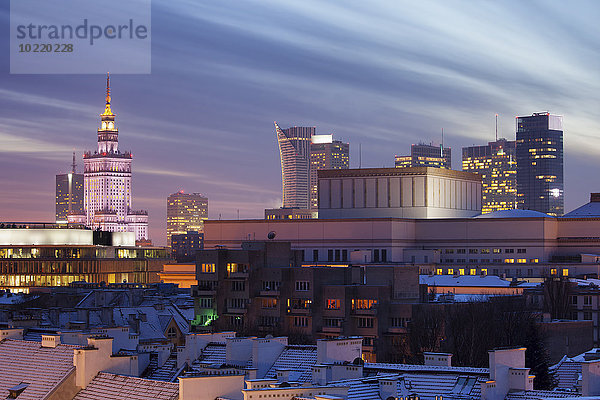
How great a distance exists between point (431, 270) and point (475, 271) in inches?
451

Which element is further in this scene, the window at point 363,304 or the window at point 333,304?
the window at point 333,304

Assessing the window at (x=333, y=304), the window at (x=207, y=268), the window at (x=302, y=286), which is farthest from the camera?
the window at (x=207, y=268)

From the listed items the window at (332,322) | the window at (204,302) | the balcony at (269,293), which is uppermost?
the balcony at (269,293)

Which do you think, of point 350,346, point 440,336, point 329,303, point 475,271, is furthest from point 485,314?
point 475,271

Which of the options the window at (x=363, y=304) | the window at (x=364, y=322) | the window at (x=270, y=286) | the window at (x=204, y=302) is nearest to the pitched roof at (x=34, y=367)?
the window at (x=364, y=322)

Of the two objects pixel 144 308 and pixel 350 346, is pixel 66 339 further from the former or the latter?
pixel 144 308

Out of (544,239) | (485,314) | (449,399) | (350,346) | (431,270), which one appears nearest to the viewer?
(449,399)

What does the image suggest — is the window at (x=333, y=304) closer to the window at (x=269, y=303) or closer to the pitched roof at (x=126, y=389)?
the window at (x=269, y=303)

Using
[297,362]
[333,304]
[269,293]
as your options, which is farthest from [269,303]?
[297,362]

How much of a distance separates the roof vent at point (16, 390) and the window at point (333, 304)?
2487 inches

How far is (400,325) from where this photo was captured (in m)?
114

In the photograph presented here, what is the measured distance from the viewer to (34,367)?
59.0 meters

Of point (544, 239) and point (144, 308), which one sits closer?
point (144, 308)

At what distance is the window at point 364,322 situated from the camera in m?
116
